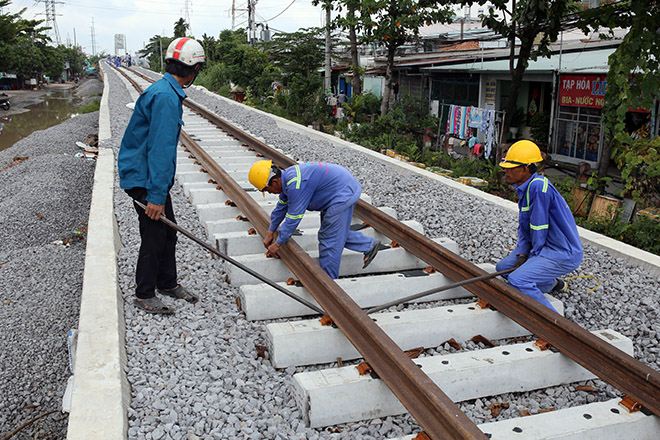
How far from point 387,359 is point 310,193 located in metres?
1.84

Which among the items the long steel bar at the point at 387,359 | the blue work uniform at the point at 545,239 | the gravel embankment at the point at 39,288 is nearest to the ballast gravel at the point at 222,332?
the gravel embankment at the point at 39,288

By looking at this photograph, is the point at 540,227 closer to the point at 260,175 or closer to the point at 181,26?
the point at 260,175

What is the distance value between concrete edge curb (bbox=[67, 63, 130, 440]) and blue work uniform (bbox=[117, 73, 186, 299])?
323mm

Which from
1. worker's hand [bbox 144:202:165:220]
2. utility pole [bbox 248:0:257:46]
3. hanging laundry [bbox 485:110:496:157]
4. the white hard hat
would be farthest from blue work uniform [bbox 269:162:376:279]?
utility pole [bbox 248:0:257:46]

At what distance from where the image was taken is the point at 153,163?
406 centimetres

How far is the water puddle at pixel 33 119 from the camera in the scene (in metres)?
28.2

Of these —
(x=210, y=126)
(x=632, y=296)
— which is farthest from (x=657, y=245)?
(x=210, y=126)

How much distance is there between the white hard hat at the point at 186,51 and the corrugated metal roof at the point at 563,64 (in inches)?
452

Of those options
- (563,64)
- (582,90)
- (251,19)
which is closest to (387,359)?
(582,90)

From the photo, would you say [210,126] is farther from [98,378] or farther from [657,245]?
[98,378]

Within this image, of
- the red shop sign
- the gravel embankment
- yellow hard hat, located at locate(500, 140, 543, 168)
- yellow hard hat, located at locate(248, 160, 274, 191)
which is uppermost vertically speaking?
the red shop sign

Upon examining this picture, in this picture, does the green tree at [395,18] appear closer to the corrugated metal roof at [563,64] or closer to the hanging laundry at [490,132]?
the corrugated metal roof at [563,64]

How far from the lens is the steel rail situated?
2783mm

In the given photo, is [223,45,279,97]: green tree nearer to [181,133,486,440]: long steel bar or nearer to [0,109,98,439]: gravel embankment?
[0,109,98,439]: gravel embankment
